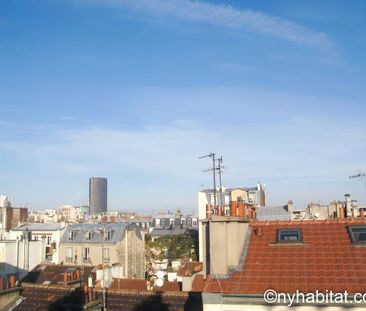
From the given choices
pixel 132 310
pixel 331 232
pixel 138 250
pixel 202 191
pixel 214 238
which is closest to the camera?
pixel 214 238

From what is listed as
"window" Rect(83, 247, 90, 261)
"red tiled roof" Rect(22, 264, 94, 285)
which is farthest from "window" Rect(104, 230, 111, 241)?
"red tiled roof" Rect(22, 264, 94, 285)

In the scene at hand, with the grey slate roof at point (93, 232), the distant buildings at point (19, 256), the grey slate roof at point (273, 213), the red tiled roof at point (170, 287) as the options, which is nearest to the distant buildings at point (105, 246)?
the grey slate roof at point (93, 232)

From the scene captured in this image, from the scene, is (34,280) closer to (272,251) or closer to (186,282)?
(186,282)

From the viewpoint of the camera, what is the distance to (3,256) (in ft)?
123

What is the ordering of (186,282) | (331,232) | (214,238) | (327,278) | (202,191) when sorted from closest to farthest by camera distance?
(327,278)
(214,238)
(331,232)
(186,282)
(202,191)

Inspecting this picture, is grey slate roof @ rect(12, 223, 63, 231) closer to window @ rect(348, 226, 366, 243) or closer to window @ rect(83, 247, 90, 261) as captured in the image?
window @ rect(83, 247, 90, 261)

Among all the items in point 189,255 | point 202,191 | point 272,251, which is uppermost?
point 202,191

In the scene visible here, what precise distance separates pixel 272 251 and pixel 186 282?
11.5 metres

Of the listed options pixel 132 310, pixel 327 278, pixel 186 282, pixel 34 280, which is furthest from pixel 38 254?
pixel 327 278

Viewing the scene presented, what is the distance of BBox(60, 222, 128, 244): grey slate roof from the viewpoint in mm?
50188

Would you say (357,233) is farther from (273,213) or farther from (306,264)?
(273,213)

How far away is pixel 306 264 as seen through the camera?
15.1m

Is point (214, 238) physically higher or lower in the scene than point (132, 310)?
higher

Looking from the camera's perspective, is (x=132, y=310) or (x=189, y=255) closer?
(x=132, y=310)
